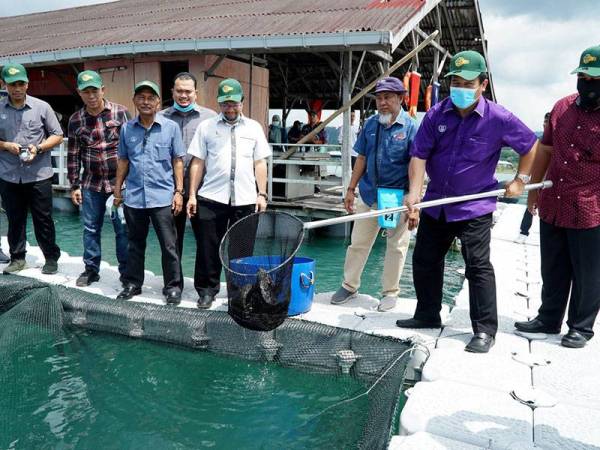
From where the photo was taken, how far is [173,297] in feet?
12.8

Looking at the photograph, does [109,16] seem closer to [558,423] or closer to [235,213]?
[235,213]

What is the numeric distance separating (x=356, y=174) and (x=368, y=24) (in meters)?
4.43

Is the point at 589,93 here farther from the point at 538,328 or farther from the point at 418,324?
the point at 418,324

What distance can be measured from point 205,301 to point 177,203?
0.77 m

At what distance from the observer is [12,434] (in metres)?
2.33

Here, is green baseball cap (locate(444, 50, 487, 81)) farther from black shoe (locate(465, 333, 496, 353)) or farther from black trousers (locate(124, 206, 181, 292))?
black trousers (locate(124, 206, 181, 292))

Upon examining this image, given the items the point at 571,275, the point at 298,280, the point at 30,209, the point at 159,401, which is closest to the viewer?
the point at 159,401

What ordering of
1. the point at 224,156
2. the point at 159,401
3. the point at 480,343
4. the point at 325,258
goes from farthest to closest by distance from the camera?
the point at 325,258, the point at 224,156, the point at 480,343, the point at 159,401

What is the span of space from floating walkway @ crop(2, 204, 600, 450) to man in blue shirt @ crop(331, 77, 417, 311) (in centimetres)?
23

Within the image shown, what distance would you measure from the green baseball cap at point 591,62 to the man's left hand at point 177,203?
107 inches

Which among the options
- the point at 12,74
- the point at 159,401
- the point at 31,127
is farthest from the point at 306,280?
the point at 12,74

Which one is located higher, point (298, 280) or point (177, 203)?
point (177, 203)

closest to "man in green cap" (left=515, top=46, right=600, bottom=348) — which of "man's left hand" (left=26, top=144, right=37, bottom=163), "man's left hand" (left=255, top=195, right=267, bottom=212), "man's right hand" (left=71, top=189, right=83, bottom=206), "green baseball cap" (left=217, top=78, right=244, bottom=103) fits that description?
"man's left hand" (left=255, top=195, right=267, bottom=212)


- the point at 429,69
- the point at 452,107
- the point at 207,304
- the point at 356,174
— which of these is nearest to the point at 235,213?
the point at 207,304
